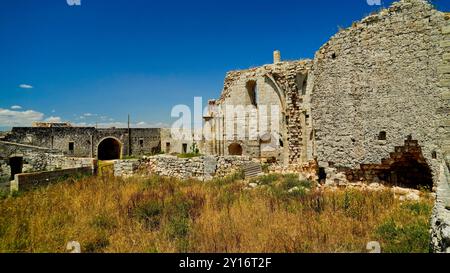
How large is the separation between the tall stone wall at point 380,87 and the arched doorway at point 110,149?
2636cm

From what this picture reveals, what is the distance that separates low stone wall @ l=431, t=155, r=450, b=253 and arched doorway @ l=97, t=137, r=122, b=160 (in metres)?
30.3

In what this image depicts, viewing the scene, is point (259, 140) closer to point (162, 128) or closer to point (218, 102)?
point (218, 102)

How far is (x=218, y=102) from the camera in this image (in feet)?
68.1

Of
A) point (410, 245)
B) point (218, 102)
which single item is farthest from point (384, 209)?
point (218, 102)

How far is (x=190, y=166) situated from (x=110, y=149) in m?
22.8

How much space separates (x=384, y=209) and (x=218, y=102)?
1609cm

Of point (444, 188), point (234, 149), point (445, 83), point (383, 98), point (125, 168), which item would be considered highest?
point (383, 98)

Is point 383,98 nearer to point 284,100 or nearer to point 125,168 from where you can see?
point 284,100

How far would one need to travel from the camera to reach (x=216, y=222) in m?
5.12

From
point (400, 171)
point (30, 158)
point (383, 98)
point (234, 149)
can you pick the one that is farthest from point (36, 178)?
point (234, 149)

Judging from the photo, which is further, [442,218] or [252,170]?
[252,170]

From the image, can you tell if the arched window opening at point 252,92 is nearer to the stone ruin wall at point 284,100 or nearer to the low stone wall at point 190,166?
the stone ruin wall at point 284,100

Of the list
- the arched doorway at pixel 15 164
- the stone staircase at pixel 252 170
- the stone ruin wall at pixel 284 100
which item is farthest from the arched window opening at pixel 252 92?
the arched doorway at pixel 15 164

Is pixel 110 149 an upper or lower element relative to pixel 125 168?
upper
